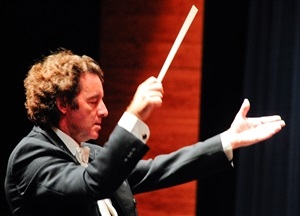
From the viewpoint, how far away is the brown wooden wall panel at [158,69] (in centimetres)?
303

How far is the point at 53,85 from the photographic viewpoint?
6.39 ft

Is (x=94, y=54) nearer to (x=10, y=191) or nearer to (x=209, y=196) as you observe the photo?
(x=209, y=196)

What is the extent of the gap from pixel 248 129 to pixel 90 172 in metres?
0.47

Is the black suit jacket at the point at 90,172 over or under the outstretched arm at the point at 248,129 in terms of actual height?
under

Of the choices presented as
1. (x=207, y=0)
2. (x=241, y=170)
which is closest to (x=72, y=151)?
(x=241, y=170)

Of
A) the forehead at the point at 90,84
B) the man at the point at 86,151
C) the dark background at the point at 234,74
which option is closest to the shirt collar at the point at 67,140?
the man at the point at 86,151

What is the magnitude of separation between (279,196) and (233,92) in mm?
503

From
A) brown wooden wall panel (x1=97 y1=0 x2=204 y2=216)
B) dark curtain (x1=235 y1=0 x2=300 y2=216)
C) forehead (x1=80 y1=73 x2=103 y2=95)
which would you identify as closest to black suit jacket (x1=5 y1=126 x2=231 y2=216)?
forehead (x1=80 y1=73 x2=103 y2=95)

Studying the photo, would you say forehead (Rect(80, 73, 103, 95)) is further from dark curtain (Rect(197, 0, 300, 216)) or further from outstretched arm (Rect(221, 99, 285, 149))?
dark curtain (Rect(197, 0, 300, 216))

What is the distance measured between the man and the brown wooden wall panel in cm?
98

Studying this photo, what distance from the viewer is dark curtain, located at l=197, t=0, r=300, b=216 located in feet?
8.96

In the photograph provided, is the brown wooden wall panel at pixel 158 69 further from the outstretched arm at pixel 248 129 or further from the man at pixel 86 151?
the outstretched arm at pixel 248 129

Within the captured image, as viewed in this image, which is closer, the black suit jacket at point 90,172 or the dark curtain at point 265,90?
the black suit jacket at point 90,172

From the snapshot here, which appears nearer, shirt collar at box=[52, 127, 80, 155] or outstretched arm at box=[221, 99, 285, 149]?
outstretched arm at box=[221, 99, 285, 149]
